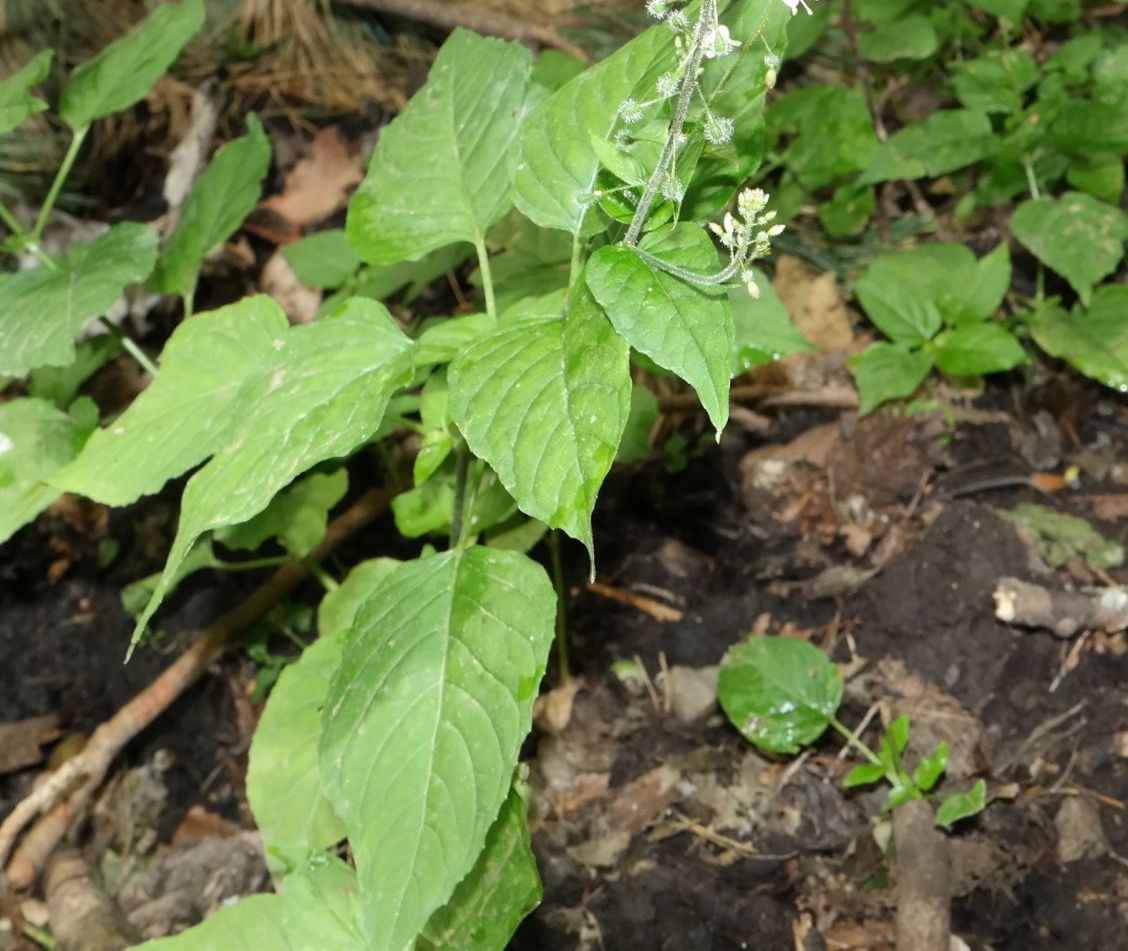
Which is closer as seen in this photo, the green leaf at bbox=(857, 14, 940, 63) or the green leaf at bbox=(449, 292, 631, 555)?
the green leaf at bbox=(449, 292, 631, 555)

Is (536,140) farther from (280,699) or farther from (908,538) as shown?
(908,538)

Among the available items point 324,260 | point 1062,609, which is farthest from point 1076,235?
point 324,260

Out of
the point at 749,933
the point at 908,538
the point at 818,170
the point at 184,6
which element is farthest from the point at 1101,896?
the point at 184,6

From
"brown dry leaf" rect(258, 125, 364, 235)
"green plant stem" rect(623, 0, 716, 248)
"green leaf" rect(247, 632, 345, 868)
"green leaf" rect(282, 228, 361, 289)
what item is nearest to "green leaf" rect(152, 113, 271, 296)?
"green leaf" rect(282, 228, 361, 289)

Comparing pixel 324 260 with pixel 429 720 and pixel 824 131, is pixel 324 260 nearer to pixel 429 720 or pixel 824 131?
pixel 824 131

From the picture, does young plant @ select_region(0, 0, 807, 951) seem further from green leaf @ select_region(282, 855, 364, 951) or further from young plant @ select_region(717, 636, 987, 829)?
young plant @ select_region(717, 636, 987, 829)

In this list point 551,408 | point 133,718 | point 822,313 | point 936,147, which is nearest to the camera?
point 551,408
